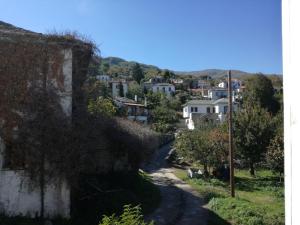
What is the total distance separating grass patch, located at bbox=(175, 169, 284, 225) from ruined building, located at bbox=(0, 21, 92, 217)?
7.22m

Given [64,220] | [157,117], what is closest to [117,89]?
[157,117]

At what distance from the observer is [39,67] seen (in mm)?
16062

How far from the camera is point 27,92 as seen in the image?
51.6 feet

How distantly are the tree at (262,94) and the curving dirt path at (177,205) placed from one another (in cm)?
4177

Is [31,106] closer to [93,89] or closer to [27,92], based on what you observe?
[27,92]

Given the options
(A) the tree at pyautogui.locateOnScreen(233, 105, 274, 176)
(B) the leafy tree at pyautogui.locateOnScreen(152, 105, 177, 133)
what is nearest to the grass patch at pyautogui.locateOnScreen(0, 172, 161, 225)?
(A) the tree at pyautogui.locateOnScreen(233, 105, 274, 176)

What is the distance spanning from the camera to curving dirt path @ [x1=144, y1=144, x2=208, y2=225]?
1883cm

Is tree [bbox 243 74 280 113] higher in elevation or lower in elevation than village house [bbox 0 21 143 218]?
higher

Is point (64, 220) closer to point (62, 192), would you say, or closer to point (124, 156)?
point (62, 192)

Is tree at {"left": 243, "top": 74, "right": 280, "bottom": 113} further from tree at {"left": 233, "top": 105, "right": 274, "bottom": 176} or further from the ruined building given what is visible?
the ruined building

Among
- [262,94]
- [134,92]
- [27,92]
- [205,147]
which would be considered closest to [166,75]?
[134,92]

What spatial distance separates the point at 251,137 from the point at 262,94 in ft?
128

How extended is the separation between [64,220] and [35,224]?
113cm

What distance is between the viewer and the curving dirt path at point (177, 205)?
18828 millimetres
